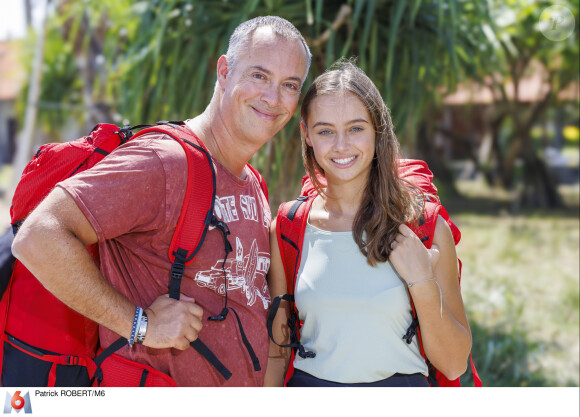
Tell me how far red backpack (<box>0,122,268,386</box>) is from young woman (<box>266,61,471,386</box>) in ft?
0.95

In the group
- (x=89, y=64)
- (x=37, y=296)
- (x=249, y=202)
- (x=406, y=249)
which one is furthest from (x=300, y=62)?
(x=89, y=64)

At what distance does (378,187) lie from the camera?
7.52 feet

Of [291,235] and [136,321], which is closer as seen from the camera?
[136,321]

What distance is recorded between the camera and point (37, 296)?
2.10 m

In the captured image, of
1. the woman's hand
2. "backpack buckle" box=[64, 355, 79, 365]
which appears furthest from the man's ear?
"backpack buckle" box=[64, 355, 79, 365]

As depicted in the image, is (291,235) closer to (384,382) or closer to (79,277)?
(384,382)

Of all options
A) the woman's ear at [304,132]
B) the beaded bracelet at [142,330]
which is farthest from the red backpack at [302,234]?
the beaded bracelet at [142,330]

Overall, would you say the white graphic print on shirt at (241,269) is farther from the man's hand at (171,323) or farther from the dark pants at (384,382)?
the dark pants at (384,382)

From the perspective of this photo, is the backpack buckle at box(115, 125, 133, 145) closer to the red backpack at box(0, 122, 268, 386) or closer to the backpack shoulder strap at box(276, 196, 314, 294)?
the red backpack at box(0, 122, 268, 386)

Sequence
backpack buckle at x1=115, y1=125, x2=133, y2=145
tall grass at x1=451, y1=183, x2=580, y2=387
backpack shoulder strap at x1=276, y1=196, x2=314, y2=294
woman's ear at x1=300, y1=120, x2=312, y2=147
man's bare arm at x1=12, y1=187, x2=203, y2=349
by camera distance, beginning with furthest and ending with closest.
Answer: tall grass at x1=451, y1=183, x2=580, y2=387, woman's ear at x1=300, y1=120, x2=312, y2=147, backpack shoulder strap at x1=276, y1=196, x2=314, y2=294, backpack buckle at x1=115, y1=125, x2=133, y2=145, man's bare arm at x1=12, y1=187, x2=203, y2=349

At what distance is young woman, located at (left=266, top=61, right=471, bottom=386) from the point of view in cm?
208

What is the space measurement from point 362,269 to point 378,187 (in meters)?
0.33

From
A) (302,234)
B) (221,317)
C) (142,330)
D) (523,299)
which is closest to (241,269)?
(221,317)

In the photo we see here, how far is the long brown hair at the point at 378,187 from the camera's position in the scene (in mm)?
2156
